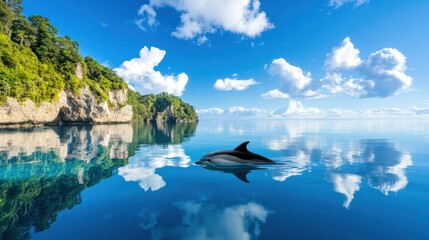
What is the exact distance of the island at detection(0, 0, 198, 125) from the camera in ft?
139

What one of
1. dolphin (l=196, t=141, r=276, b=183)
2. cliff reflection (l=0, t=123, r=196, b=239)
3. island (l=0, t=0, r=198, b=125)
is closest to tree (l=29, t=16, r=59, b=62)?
island (l=0, t=0, r=198, b=125)

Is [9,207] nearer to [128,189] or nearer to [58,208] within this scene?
[58,208]

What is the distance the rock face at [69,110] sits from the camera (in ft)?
138

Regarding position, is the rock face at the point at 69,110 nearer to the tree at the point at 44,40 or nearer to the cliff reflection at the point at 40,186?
the tree at the point at 44,40

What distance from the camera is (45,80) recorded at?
171 ft

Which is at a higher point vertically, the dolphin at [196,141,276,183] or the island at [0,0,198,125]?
the island at [0,0,198,125]

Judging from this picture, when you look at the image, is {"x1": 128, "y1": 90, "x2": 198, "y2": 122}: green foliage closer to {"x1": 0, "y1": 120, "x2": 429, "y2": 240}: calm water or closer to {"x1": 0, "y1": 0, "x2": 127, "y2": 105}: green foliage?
{"x1": 0, "y1": 0, "x2": 127, "y2": 105}: green foliage

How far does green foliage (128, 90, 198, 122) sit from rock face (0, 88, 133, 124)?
2668 inches

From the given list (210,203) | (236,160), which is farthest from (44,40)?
(210,203)

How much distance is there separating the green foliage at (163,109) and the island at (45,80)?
2779 inches

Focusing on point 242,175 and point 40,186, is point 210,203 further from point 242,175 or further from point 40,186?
point 40,186

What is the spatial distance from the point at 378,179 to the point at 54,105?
2534 inches

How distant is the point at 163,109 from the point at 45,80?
12094 cm

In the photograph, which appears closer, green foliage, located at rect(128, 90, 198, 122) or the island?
the island
